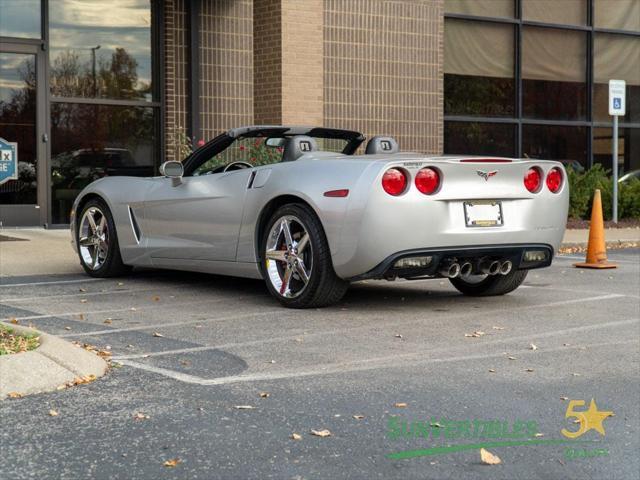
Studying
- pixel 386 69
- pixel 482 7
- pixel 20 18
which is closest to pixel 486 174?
pixel 20 18

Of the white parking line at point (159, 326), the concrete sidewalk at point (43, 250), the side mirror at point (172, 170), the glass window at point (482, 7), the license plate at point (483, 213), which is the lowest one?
the white parking line at point (159, 326)

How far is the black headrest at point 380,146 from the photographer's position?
8.91m

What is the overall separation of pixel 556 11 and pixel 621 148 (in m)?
3.02

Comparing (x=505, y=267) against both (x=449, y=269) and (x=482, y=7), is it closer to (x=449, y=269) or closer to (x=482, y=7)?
(x=449, y=269)

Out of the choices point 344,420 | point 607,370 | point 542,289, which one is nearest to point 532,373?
point 607,370

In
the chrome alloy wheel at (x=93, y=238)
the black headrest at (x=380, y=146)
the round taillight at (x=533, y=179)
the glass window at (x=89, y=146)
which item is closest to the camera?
the round taillight at (x=533, y=179)

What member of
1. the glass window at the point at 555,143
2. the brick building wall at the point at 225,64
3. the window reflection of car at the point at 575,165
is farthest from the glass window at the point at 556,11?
the brick building wall at the point at 225,64

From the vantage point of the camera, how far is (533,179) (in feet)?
28.1

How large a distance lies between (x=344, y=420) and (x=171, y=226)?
15.8 ft

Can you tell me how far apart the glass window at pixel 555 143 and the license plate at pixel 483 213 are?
12785 mm

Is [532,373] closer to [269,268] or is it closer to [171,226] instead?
[269,268]

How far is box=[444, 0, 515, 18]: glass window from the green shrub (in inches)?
123

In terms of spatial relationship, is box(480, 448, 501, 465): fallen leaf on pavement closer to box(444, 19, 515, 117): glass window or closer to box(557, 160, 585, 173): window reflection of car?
box(444, 19, 515, 117): glass window

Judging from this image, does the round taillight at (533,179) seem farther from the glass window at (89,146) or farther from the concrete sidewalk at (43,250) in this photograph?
the glass window at (89,146)
